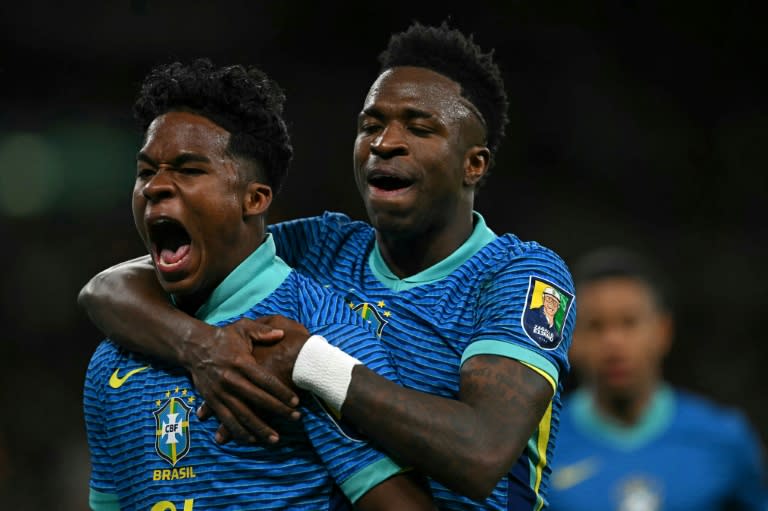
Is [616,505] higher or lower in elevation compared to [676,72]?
lower

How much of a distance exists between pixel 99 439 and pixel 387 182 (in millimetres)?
968

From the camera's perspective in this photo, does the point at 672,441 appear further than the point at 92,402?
Yes

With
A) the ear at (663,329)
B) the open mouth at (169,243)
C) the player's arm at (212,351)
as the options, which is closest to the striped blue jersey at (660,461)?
the ear at (663,329)

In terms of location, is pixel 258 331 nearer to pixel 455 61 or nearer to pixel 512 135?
pixel 455 61

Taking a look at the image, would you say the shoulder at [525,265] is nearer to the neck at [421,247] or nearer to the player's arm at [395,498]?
the neck at [421,247]

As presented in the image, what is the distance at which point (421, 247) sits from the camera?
3092 mm

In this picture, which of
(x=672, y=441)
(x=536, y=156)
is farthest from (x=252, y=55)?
(x=672, y=441)

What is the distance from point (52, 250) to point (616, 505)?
15.6ft

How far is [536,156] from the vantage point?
8.84 meters

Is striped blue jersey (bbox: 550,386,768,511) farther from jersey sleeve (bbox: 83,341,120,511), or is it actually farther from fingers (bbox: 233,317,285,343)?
fingers (bbox: 233,317,285,343)

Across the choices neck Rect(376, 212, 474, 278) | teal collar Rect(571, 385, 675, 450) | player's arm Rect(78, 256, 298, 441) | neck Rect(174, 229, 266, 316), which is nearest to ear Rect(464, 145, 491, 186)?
neck Rect(376, 212, 474, 278)

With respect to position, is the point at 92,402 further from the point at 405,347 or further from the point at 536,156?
the point at 536,156

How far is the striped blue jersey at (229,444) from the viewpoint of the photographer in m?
2.48

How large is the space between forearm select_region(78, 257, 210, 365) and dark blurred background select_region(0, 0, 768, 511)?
509cm
